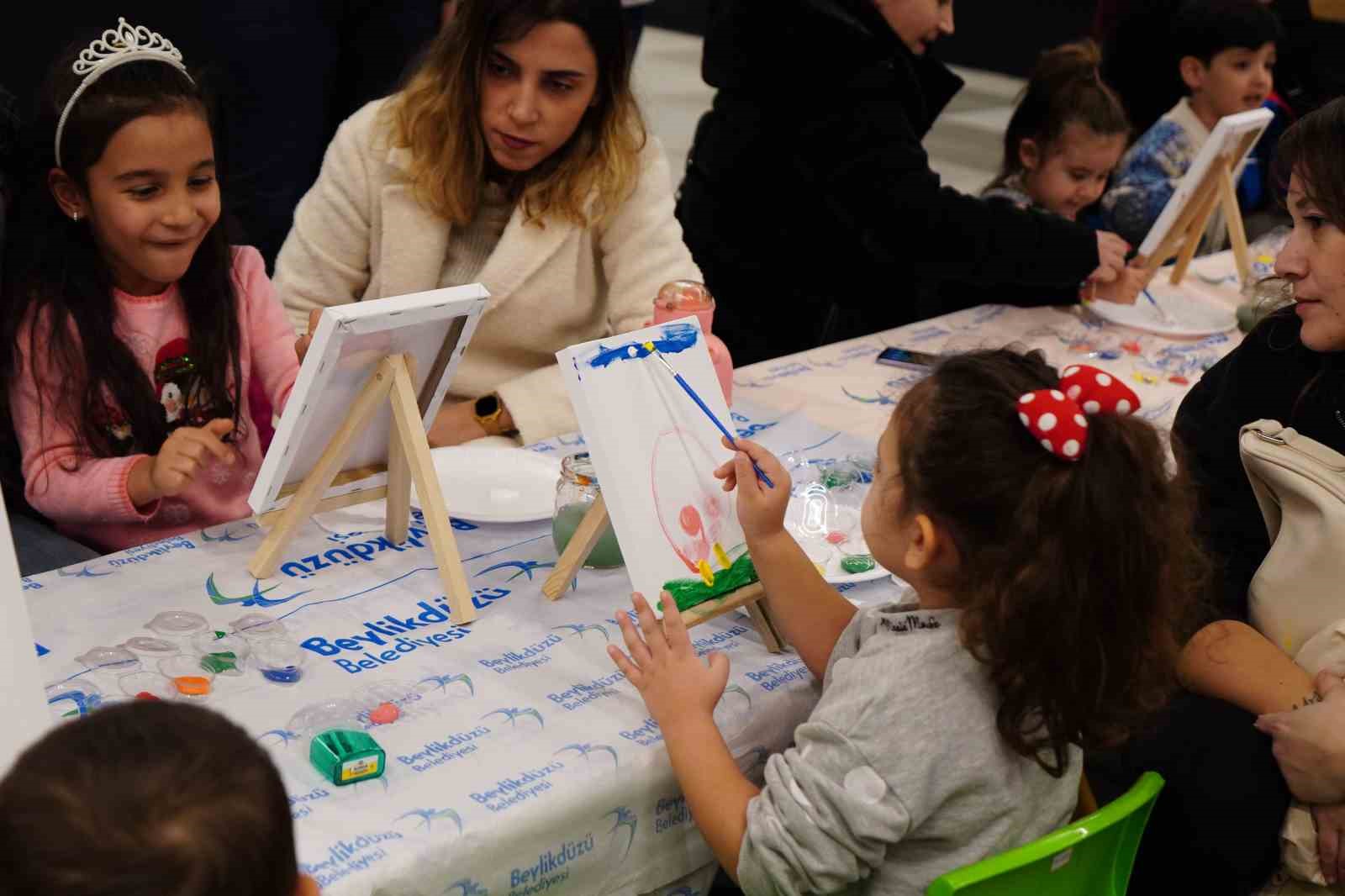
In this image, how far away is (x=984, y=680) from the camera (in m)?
1.44

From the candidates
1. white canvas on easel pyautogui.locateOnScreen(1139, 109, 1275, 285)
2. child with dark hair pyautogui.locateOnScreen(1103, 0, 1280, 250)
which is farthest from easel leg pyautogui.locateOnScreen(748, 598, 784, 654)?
child with dark hair pyautogui.locateOnScreen(1103, 0, 1280, 250)

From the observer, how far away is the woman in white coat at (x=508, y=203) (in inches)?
95.5

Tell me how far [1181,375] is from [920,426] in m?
1.53

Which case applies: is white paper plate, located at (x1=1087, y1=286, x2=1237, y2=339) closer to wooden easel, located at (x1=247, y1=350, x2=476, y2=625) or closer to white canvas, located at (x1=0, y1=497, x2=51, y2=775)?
wooden easel, located at (x1=247, y1=350, x2=476, y2=625)

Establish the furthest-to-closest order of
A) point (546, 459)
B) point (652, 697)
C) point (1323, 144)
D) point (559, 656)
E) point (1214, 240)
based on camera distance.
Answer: point (1214, 240) → point (546, 459) → point (1323, 144) → point (559, 656) → point (652, 697)

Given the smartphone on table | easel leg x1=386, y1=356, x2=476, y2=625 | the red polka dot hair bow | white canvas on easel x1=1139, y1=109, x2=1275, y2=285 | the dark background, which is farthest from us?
the dark background

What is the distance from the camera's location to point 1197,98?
430 cm

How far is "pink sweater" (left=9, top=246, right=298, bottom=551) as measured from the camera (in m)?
2.07

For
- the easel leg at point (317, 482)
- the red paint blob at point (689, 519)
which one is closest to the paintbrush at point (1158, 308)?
the red paint blob at point (689, 519)

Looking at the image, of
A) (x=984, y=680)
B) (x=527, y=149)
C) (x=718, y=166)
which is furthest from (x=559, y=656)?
(x=718, y=166)

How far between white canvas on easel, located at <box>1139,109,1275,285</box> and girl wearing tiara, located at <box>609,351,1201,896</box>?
1834 millimetres

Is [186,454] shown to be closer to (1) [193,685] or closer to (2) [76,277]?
(2) [76,277]

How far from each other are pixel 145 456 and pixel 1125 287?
6.88ft

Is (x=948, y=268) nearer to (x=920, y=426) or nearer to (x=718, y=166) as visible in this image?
(x=718, y=166)
